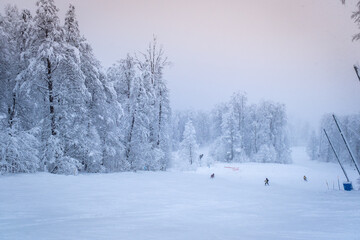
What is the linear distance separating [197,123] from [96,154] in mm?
87212

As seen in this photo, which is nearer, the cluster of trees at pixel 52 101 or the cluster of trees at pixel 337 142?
the cluster of trees at pixel 52 101

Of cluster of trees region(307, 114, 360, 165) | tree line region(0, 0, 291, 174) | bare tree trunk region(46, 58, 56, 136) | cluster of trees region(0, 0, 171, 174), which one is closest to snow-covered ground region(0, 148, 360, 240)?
cluster of trees region(0, 0, 171, 174)


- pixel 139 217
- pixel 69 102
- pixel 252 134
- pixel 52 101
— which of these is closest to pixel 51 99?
pixel 52 101

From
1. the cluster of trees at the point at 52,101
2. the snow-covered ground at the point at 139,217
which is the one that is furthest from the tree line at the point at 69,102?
the snow-covered ground at the point at 139,217

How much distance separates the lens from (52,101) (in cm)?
1516

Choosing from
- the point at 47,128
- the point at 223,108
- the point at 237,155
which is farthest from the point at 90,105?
the point at 223,108

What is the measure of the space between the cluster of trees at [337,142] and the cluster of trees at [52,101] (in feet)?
186

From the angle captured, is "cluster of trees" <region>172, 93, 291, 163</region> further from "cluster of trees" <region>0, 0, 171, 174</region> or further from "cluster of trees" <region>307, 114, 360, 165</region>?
"cluster of trees" <region>0, 0, 171, 174</region>

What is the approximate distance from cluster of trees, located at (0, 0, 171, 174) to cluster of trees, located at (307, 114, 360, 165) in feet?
186

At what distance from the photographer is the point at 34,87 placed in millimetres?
14617

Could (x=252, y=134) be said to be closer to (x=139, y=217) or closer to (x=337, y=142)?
(x=337, y=142)

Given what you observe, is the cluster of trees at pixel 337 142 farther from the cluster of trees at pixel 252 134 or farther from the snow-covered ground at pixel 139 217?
the snow-covered ground at pixel 139 217

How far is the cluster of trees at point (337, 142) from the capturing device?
189ft

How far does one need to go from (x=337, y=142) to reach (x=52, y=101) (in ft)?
238
